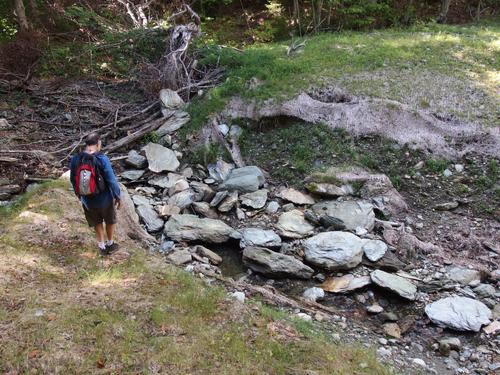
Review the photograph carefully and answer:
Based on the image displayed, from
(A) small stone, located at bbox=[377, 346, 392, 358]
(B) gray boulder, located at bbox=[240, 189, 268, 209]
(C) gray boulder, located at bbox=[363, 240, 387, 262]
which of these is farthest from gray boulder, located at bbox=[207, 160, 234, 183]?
(A) small stone, located at bbox=[377, 346, 392, 358]

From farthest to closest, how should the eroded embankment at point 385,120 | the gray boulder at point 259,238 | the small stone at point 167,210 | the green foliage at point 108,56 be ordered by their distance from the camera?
the green foliage at point 108,56
the eroded embankment at point 385,120
the small stone at point 167,210
the gray boulder at point 259,238

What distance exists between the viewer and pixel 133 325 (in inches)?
180

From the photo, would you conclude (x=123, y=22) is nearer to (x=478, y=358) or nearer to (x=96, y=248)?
(x=96, y=248)

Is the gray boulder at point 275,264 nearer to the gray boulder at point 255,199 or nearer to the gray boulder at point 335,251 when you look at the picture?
the gray boulder at point 335,251

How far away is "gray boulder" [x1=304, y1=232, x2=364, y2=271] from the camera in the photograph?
6777 millimetres

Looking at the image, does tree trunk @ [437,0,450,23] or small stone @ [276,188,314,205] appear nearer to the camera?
small stone @ [276,188,314,205]

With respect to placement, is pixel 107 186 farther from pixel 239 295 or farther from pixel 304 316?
pixel 304 316

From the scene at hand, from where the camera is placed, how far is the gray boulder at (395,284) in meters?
6.28

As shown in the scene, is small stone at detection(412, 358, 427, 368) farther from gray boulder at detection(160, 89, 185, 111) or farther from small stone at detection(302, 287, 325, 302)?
gray boulder at detection(160, 89, 185, 111)

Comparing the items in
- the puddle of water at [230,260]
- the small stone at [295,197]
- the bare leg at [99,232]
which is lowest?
the puddle of water at [230,260]

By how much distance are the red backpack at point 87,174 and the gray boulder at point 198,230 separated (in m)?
2.39

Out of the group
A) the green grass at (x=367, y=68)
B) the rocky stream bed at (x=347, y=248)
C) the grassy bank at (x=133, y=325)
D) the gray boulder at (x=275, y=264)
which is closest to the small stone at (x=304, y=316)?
the rocky stream bed at (x=347, y=248)

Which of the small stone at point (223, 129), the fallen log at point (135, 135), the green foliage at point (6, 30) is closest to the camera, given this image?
the fallen log at point (135, 135)

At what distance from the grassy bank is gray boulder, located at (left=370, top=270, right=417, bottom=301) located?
156 cm
